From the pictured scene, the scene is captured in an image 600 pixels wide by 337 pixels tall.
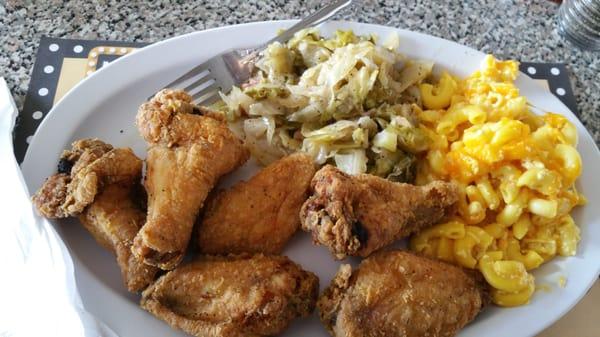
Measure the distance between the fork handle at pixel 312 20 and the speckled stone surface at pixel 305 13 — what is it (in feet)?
0.84

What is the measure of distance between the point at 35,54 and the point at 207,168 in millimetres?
992

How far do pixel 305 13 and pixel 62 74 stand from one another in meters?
0.98

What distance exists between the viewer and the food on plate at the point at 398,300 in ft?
4.43

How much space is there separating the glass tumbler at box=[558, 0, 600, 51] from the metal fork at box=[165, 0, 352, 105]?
119 cm

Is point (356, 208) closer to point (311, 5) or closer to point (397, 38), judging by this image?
point (397, 38)

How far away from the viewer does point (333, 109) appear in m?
1.71

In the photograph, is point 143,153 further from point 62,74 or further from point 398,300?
point 398,300

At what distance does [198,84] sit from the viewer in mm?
1784

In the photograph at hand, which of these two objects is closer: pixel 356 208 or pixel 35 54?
pixel 356 208

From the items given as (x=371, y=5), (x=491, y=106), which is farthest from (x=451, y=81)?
(x=371, y=5)

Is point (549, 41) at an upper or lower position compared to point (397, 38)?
lower

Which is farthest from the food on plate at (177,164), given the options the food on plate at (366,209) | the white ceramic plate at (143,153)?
the food on plate at (366,209)

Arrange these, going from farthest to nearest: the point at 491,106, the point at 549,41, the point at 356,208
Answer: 1. the point at 549,41
2. the point at 491,106
3. the point at 356,208

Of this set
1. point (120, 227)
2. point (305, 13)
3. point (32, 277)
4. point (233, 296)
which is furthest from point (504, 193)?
point (32, 277)
